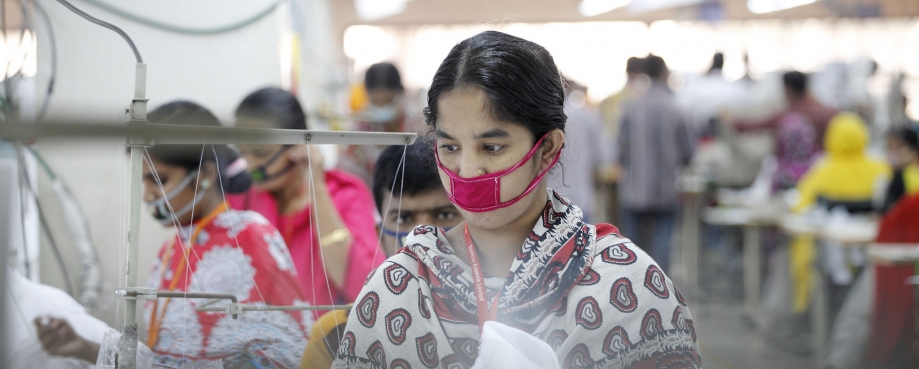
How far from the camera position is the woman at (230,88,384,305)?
5.98 ft

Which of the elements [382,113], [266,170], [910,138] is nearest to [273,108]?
[266,170]

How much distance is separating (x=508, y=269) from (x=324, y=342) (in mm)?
452

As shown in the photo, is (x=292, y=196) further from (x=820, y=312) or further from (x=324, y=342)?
(x=820, y=312)

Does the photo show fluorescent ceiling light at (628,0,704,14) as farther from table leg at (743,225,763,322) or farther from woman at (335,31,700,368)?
woman at (335,31,700,368)

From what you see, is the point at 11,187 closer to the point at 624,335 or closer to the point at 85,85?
the point at 85,85

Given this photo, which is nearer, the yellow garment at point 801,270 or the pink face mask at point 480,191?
the pink face mask at point 480,191

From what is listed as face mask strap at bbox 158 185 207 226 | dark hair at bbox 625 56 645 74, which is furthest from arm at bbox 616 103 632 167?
→ face mask strap at bbox 158 185 207 226

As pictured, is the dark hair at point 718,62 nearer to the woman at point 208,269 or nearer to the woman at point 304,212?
the woman at point 304,212

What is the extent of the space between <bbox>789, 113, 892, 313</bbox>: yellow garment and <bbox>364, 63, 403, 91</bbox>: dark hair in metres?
2.62

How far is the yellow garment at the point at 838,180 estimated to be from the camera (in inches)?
180

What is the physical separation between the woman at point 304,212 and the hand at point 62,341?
0.48 metres

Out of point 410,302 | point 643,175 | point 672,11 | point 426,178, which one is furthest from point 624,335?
point 672,11

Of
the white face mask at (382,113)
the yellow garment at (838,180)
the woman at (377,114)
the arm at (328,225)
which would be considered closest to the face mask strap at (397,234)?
the arm at (328,225)

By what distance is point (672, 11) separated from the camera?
865 cm
